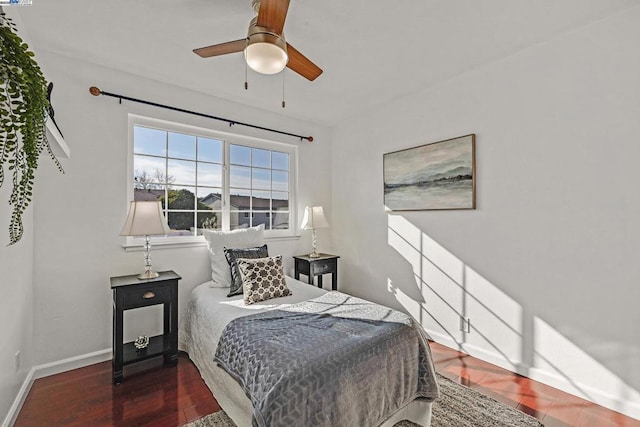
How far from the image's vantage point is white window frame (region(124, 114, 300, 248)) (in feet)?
9.64

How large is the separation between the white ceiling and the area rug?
265 cm

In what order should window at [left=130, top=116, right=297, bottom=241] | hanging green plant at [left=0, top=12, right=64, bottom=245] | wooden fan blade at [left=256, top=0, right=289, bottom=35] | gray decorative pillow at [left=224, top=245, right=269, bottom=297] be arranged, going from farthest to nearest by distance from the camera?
window at [left=130, top=116, right=297, bottom=241] → gray decorative pillow at [left=224, top=245, right=269, bottom=297] → wooden fan blade at [left=256, top=0, right=289, bottom=35] → hanging green plant at [left=0, top=12, right=64, bottom=245]

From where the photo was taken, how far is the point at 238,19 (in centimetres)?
213

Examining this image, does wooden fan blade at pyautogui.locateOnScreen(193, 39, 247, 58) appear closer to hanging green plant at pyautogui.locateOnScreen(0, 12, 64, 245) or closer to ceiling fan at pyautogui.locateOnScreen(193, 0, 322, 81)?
ceiling fan at pyautogui.locateOnScreen(193, 0, 322, 81)

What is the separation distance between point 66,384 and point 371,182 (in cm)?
344

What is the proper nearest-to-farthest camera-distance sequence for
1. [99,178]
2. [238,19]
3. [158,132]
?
[238,19] < [99,178] < [158,132]

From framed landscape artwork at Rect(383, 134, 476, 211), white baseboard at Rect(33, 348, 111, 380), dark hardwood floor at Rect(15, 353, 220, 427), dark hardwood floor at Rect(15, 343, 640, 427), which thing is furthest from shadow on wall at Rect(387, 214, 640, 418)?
white baseboard at Rect(33, 348, 111, 380)

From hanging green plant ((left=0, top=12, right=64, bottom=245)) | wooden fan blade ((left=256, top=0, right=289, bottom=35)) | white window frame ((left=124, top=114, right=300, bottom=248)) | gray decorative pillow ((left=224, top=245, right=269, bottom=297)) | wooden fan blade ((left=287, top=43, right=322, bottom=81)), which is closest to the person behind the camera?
hanging green plant ((left=0, top=12, right=64, bottom=245))

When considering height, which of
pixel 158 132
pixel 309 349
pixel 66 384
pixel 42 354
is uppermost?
pixel 158 132

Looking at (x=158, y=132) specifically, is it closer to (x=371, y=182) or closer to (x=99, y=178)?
(x=99, y=178)

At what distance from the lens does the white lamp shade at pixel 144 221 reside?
2.50 metres

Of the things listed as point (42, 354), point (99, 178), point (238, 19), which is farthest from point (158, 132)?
point (42, 354)

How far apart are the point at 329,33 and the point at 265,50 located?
33.4 inches

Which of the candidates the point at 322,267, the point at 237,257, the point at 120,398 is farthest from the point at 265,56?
the point at 322,267
